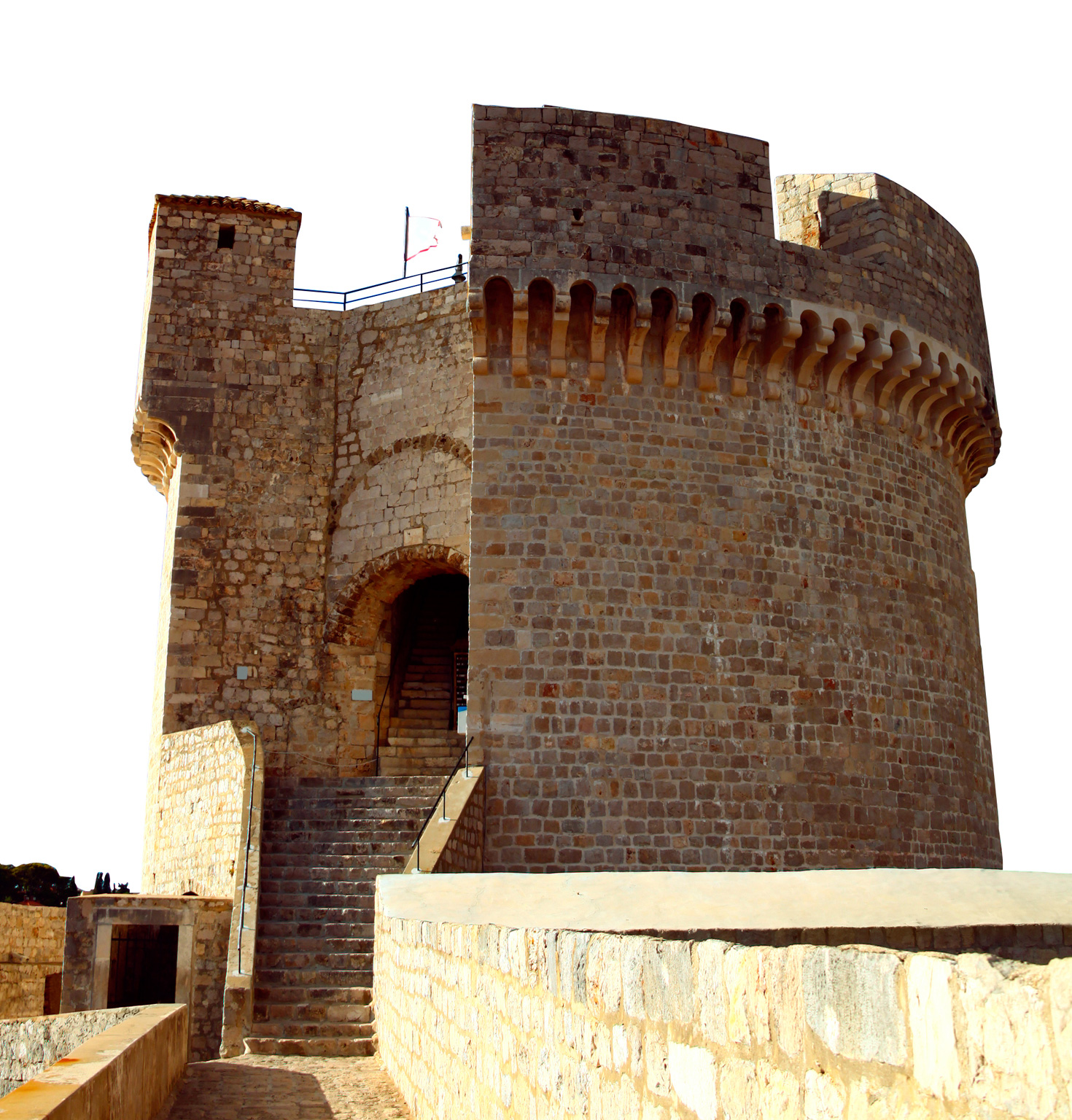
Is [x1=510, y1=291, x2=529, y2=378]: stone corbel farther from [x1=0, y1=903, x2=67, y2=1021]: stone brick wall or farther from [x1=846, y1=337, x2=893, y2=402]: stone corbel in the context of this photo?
[x1=0, y1=903, x2=67, y2=1021]: stone brick wall

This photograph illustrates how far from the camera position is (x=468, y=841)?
30.9ft

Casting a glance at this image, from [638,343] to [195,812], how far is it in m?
6.42

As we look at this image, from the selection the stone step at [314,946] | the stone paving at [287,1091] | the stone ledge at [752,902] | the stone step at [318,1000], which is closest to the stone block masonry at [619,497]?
the stone step at [314,946]

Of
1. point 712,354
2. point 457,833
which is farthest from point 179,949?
point 712,354

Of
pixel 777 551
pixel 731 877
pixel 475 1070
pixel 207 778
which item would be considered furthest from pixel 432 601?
pixel 475 1070

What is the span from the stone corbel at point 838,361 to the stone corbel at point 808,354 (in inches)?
4.4

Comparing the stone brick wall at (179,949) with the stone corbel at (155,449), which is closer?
the stone brick wall at (179,949)

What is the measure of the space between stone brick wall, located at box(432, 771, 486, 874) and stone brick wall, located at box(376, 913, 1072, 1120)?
15.4 feet

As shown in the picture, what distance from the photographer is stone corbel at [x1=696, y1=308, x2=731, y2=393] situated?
36.8ft

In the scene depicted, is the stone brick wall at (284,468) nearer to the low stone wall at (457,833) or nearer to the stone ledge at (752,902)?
the low stone wall at (457,833)

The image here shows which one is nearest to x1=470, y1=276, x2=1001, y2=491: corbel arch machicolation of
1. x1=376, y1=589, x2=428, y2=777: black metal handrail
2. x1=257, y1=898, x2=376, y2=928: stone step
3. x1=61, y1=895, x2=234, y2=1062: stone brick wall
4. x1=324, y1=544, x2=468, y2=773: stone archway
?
x1=324, y1=544, x2=468, y2=773: stone archway

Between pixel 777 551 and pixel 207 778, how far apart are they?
236 inches

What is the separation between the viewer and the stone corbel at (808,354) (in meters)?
11.6

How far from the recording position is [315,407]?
45.3 ft
